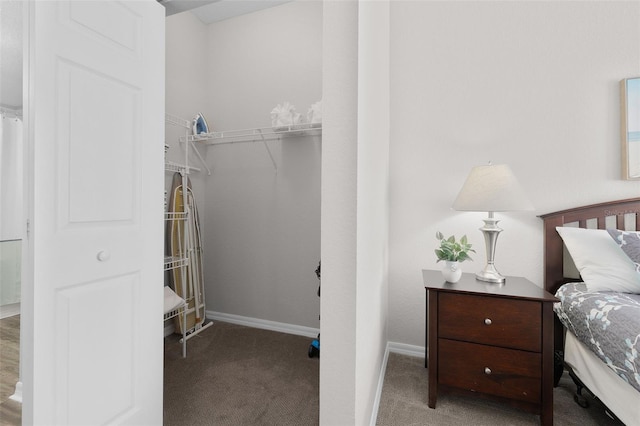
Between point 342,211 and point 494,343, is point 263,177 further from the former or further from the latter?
point 494,343

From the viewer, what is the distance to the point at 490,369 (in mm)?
1584

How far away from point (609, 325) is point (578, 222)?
840 mm

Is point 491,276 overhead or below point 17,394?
overhead

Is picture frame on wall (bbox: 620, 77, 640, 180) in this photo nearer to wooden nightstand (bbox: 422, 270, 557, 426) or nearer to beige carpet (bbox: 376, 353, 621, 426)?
wooden nightstand (bbox: 422, 270, 557, 426)

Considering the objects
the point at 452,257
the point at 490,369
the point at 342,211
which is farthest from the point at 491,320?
the point at 342,211

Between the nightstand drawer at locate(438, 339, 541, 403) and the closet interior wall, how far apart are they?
3.76 ft

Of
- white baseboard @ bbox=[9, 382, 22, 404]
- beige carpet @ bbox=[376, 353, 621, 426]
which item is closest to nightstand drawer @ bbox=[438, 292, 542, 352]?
beige carpet @ bbox=[376, 353, 621, 426]

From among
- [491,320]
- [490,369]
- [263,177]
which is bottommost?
[490,369]

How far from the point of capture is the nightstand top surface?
1537mm

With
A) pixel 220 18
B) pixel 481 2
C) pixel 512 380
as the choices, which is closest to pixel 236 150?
pixel 220 18

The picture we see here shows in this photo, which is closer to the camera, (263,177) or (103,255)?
(103,255)

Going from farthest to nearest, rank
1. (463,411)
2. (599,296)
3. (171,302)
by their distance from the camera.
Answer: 1. (171,302)
2. (463,411)
3. (599,296)

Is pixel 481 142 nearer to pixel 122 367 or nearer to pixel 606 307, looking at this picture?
pixel 606 307

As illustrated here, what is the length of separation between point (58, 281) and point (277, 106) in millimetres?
1897
